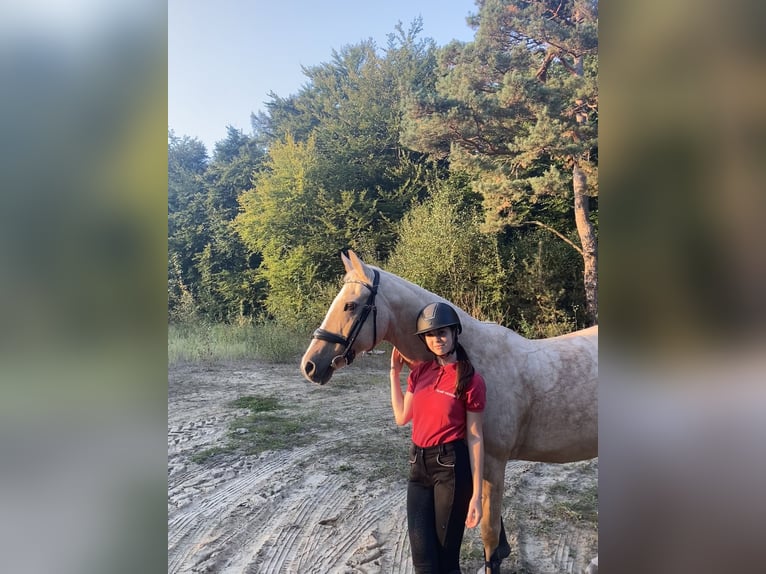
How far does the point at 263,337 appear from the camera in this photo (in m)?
3.80

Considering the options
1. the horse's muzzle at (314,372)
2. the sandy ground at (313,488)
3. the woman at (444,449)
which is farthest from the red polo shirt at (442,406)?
the sandy ground at (313,488)

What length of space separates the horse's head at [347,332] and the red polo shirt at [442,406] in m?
0.41

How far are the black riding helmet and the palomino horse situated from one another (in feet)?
0.83

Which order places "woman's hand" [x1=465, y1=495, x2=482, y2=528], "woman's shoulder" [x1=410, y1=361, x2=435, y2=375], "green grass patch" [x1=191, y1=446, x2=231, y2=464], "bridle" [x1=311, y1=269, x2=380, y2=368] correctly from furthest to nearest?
"green grass patch" [x1=191, y1=446, x2=231, y2=464] < "bridle" [x1=311, y1=269, x2=380, y2=368] < "woman's shoulder" [x1=410, y1=361, x2=435, y2=375] < "woman's hand" [x1=465, y1=495, x2=482, y2=528]

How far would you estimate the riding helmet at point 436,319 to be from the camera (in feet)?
7.18

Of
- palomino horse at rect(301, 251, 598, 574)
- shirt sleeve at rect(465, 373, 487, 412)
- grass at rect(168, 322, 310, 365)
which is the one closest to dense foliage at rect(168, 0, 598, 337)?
grass at rect(168, 322, 310, 365)

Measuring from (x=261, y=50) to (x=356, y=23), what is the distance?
74cm

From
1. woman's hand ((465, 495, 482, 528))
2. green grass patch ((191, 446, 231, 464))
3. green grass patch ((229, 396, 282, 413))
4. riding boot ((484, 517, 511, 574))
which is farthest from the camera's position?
green grass patch ((229, 396, 282, 413))

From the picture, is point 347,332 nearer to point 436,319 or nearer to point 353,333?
point 353,333

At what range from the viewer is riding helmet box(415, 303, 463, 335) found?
2189 mm

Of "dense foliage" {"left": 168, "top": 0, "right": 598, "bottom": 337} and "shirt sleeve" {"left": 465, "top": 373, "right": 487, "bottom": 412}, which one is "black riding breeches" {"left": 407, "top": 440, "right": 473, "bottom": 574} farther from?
"dense foliage" {"left": 168, "top": 0, "right": 598, "bottom": 337}
